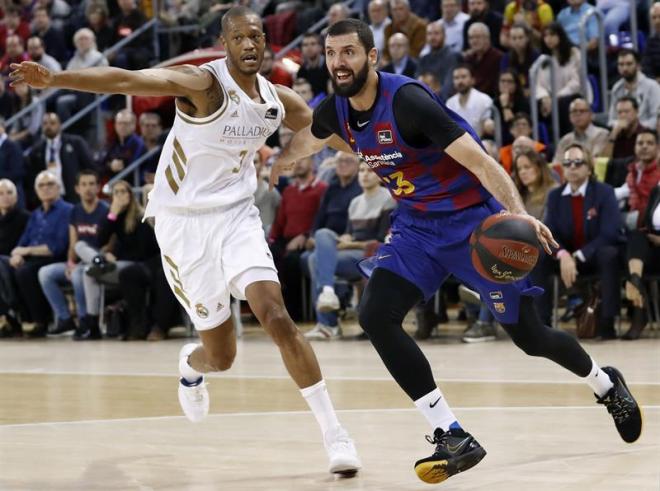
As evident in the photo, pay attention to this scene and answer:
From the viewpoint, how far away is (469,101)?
41.5ft

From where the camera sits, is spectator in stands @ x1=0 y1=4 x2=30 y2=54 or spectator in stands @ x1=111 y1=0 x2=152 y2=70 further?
spectator in stands @ x1=0 y1=4 x2=30 y2=54

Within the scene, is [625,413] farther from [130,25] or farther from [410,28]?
[130,25]

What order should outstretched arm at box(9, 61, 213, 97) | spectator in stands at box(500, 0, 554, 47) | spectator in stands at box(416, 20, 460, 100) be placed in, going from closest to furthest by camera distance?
outstretched arm at box(9, 61, 213, 97) → spectator in stands at box(416, 20, 460, 100) → spectator in stands at box(500, 0, 554, 47)

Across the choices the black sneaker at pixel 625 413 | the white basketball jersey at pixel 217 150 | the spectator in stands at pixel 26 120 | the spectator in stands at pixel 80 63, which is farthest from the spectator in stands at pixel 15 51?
the black sneaker at pixel 625 413

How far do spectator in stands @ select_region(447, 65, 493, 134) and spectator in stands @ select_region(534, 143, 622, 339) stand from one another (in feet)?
6.51

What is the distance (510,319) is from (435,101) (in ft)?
3.19

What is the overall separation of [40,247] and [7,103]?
14.4ft

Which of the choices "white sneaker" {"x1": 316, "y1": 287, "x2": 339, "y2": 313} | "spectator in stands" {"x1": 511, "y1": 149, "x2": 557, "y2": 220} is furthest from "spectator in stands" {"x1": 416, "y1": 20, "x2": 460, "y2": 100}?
"white sneaker" {"x1": 316, "y1": 287, "x2": 339, "y2": 313}

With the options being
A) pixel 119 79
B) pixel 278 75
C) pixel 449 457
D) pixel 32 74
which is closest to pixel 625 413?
pixel 449 457

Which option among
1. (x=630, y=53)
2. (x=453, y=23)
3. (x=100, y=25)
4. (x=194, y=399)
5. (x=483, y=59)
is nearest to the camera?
(x=194, y=399)

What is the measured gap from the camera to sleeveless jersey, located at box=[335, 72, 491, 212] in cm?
544

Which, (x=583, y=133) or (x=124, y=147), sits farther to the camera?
(x=124, y=147)

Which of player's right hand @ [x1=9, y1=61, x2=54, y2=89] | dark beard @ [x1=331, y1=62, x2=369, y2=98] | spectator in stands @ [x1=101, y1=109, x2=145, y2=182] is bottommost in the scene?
spectator in stands @ [x1=101, y1=109, x2=145, y2=182]

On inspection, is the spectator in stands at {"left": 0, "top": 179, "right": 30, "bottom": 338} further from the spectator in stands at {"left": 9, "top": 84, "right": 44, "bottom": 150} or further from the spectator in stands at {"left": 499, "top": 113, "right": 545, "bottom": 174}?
the spectator in stands at {"left": 499, "top": 113, "right": 545, "bottom": 174}
